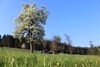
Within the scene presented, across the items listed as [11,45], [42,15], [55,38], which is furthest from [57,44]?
[42,15]

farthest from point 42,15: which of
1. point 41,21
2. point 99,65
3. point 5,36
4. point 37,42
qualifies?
point 99,65

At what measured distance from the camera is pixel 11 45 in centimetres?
10506

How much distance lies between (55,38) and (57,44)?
112 inches

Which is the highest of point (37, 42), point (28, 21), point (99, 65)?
point (28, 21)

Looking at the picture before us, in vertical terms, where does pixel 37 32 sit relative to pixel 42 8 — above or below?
below

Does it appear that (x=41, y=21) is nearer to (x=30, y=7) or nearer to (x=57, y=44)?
(x=30, y=7)

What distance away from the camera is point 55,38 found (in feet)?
374

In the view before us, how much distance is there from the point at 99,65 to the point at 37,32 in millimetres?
79340

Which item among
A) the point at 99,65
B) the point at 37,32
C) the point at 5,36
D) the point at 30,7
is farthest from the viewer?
the point at 5,36

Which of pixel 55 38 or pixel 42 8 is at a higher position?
pixel 42 8

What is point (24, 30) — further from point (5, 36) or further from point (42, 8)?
point (5, 36)

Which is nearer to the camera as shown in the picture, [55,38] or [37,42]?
[37,42]

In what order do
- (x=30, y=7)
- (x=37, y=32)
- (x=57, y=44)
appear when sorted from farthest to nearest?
(x=57, y=44), (x=30, y=7), (x=37, y=32)

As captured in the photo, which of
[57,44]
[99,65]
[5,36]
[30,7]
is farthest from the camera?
[57,44]
